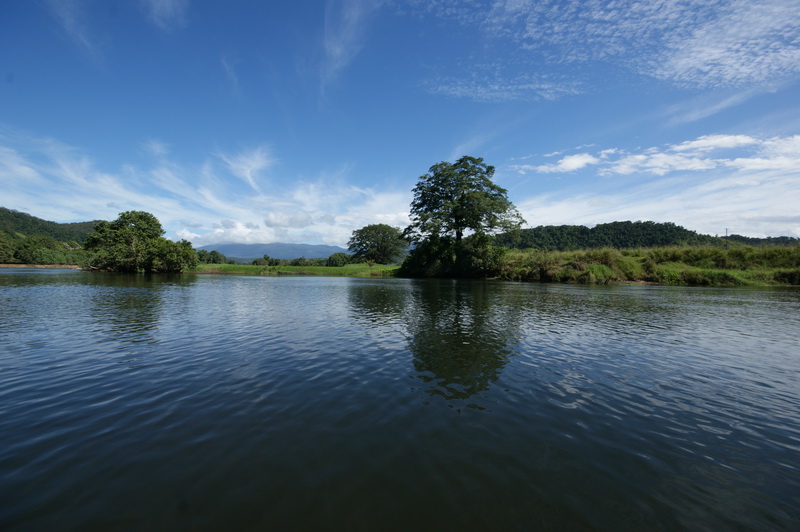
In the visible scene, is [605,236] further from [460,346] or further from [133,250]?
[133,250]

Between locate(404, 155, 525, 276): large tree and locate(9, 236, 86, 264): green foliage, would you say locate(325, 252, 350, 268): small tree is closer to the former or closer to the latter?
locate(404, 155, 525, 276): large tree

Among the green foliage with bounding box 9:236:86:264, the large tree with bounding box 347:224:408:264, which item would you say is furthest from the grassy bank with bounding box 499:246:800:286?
the green foliage with bounding box 9:236:86:264

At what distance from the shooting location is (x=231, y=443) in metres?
6.30

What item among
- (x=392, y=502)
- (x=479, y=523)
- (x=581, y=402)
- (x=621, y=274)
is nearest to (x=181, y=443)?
(x=392, y=502)

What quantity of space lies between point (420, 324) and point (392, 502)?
14.3 meters

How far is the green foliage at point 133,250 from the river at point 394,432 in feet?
228

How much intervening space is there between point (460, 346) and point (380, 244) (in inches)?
5212

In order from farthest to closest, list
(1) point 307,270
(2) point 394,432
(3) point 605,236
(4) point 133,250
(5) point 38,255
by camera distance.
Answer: (3) point 605,236
(5) point 38,255
(1) point 307,270
(4) point 133,250
(2) point 394,432

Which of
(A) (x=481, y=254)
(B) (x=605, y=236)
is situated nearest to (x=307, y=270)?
(A) (x=481, y=254)

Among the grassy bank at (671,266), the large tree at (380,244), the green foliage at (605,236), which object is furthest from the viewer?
the large tree at (380,244)

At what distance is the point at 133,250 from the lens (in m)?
72.0

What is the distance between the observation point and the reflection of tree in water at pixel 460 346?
9.94 metres

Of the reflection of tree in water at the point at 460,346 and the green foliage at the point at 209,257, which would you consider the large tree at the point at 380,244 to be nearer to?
the green foliage at the point at 209,257

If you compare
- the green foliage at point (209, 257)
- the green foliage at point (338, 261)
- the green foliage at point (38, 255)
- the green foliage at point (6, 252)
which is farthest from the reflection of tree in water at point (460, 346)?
the green foliage at point (6, 252)
